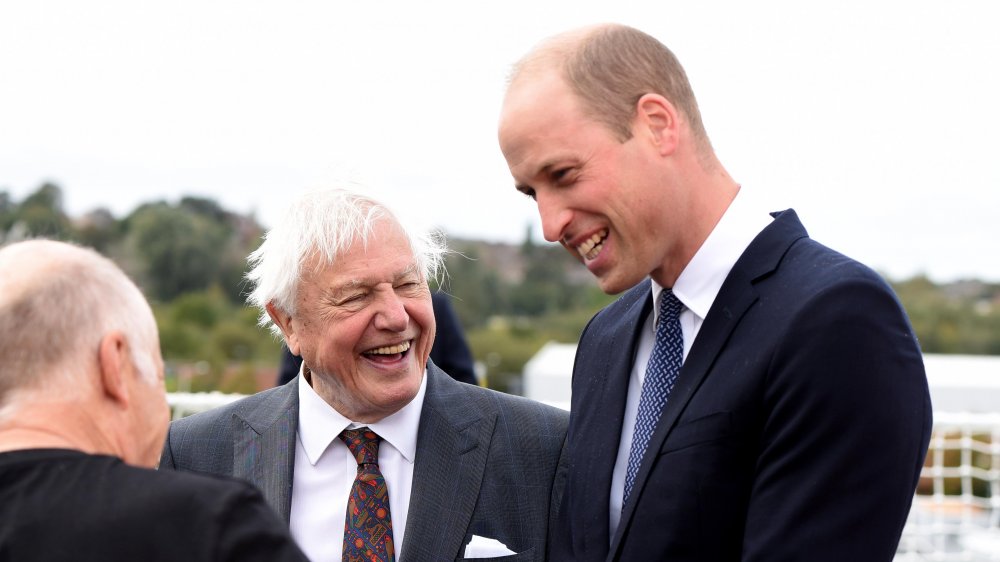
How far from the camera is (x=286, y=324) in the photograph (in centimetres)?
285

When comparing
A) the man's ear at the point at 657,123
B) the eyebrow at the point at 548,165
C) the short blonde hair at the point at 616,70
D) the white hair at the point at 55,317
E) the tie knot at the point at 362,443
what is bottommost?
the tie knot at the point at 362,443

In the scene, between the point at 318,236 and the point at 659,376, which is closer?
the point at 659,376

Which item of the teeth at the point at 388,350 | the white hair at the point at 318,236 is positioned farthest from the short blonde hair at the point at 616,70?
the teeth at the point at 388,350

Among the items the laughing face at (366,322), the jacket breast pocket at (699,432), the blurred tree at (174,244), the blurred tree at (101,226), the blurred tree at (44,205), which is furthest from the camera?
the blurred tree at (174,244)

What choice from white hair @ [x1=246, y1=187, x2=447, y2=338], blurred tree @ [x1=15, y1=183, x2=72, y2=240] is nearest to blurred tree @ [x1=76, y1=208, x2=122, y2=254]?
blurred tree @ [x1=15, y1=183, x2=72, y2=240]

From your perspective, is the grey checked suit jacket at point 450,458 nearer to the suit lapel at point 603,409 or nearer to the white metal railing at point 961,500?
the suit lapel at point 603,409

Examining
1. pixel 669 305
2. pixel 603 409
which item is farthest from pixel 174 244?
pixel 669 305

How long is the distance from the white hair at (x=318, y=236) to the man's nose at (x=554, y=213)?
0.68m

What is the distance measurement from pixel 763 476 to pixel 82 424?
1126mm

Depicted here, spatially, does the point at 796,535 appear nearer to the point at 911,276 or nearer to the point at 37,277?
the point at 37,277

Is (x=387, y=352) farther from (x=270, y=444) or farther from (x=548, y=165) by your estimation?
(x=548, y=165)

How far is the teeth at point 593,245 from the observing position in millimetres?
2109

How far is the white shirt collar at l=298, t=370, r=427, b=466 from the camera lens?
108 inches

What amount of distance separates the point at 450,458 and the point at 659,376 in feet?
2.50
